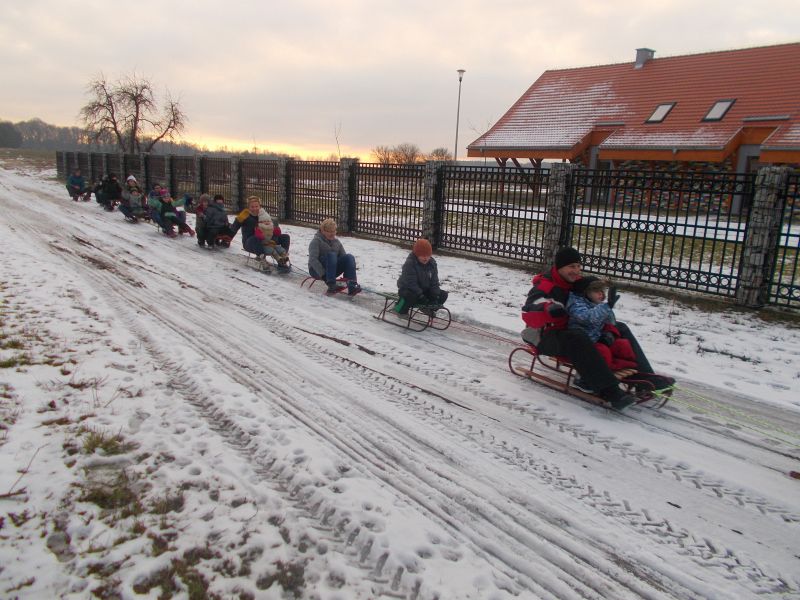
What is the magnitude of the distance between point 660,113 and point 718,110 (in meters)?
2.41

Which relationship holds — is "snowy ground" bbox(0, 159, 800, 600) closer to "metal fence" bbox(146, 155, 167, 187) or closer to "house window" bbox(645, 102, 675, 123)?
"metal fence" bbox(146, 155, 167, 187)

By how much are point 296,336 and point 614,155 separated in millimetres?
22828

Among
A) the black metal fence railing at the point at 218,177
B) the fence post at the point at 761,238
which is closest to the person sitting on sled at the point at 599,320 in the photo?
the fence post at the point at 761,238

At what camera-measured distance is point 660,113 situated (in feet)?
82.3

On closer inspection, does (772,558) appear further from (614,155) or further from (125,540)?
(614,155)

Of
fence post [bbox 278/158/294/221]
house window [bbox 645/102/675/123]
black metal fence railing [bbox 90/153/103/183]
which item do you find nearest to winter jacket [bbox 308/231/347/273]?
fence post [bbox 278/158/294/221]

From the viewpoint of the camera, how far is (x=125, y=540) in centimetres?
292

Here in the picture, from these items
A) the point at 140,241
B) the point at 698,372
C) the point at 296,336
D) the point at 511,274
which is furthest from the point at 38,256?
the point at 698,372

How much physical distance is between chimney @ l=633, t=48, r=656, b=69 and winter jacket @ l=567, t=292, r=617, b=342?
28.3 meters

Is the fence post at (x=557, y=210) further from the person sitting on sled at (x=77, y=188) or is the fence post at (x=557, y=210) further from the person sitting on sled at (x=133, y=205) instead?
the person sitting on sled at (x=77, y=188)

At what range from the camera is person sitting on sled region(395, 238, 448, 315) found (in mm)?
7367

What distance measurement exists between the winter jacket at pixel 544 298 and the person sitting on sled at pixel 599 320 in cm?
10

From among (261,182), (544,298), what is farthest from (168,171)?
(544,298)

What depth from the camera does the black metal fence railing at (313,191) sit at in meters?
16.9
